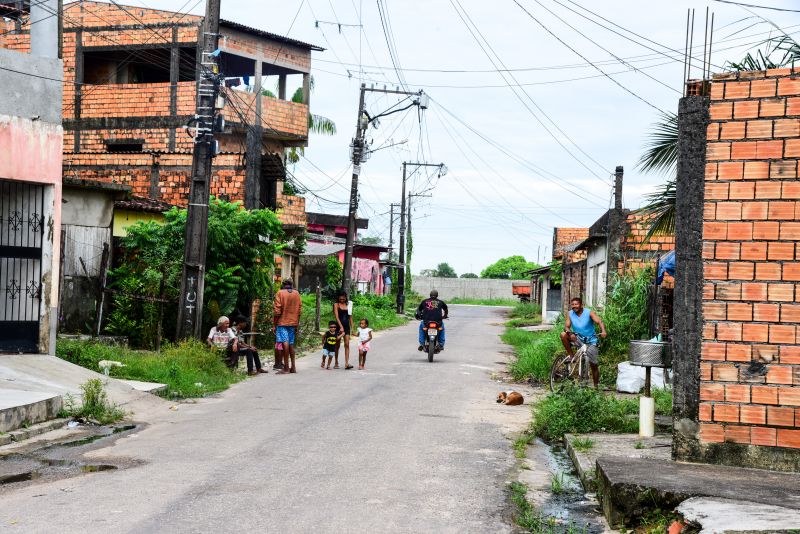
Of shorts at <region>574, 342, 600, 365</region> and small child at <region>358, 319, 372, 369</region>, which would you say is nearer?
shorts at <region>574, 342, 600, 365</region>

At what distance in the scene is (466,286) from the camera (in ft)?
317

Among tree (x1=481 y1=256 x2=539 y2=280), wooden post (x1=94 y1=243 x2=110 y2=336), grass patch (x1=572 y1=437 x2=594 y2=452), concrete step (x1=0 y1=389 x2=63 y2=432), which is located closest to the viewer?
grass patch (x1=572 y1=437 x2=594 y2=452)

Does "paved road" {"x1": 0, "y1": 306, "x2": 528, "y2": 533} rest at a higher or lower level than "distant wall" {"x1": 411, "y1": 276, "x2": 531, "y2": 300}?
lower

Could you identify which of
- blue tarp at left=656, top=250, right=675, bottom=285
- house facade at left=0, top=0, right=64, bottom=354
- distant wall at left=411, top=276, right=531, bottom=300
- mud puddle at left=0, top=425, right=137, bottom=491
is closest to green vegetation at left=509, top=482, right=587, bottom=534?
mud puddle at left=0, top=425, right=137, bottom=491

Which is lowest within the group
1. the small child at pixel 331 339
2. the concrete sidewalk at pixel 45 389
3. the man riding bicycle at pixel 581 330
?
the concrete sidewalk at pixel 45 389

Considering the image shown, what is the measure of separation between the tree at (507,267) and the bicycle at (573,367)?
10336 centimetres

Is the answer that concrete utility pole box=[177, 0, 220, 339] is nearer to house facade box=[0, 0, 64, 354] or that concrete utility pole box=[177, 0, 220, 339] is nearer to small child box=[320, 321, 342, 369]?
house facade box=[0, 0, 64, 354]

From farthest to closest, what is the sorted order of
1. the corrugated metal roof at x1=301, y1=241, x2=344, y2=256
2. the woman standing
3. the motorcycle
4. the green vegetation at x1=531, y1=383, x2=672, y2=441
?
the corrugated metal roof at x1=301, y1=241, x2=344, y2=256 → the motorcycle → the woman standing → the green vegetation at x1=531, y1=383, x2=672, y2=441

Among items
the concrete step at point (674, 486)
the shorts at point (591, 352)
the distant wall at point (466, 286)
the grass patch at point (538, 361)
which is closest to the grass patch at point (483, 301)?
the distant wall at point (466, 286)

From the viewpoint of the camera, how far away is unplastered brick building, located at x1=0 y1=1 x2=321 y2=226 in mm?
31094

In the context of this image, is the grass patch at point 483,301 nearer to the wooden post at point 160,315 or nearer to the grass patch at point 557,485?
the wooden post at point 160,315

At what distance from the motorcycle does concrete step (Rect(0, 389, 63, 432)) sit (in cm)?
1140

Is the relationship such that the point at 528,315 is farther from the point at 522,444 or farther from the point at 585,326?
the point at 522,444

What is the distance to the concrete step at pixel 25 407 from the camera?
991 centimetres
